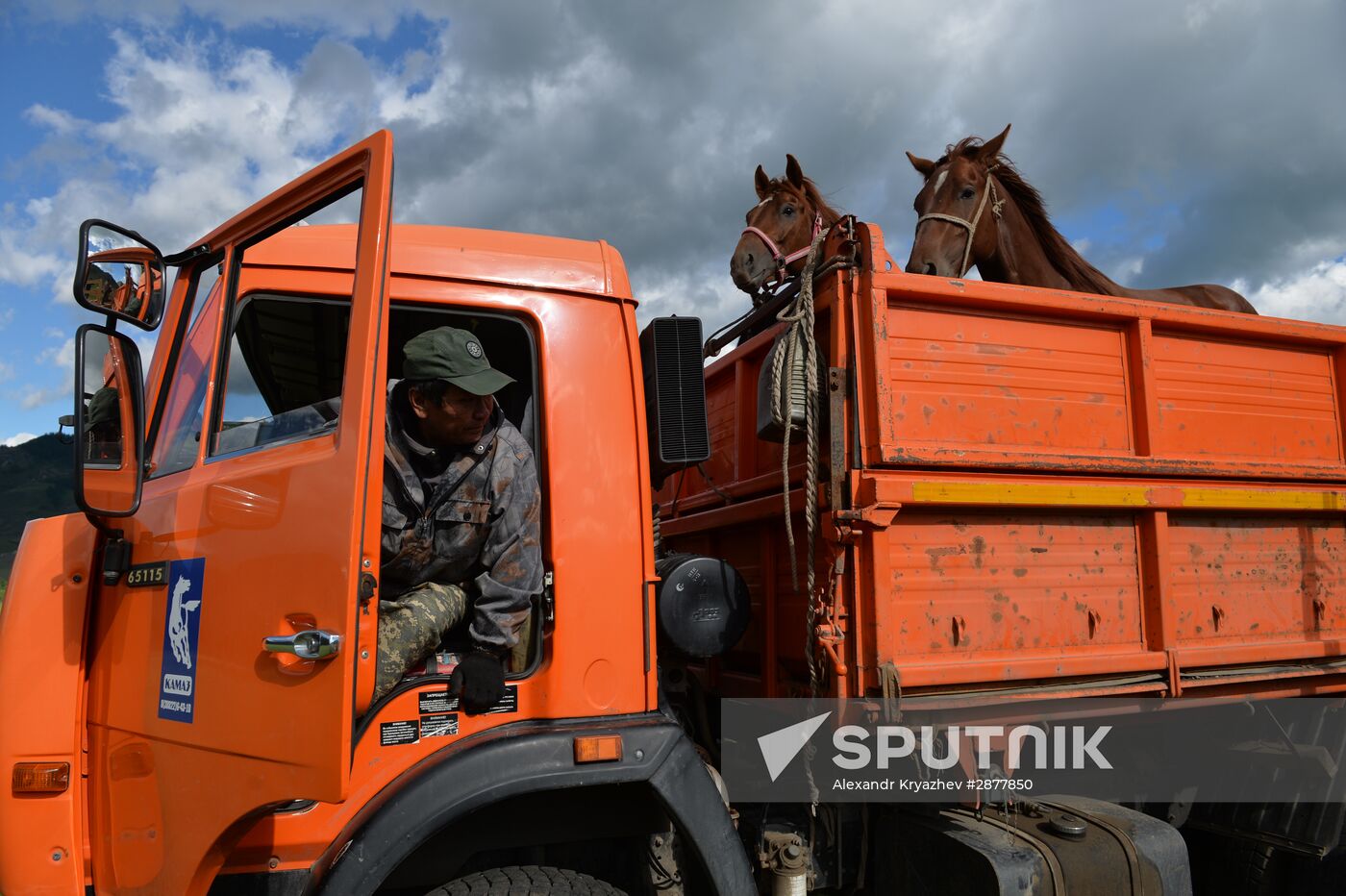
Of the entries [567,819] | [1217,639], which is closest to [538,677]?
[567,819]

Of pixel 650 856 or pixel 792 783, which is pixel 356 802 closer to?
pixel 650 856

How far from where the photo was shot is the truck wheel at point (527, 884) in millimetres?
2078

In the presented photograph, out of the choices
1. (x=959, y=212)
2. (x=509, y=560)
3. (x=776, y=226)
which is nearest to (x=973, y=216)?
(x=959, y=212)

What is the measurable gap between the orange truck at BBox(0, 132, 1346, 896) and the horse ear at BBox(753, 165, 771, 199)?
2839mm

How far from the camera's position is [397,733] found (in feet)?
6.78

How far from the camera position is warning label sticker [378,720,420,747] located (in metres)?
2.05

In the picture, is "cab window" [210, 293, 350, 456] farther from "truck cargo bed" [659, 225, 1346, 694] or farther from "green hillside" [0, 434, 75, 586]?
"green hillside" [0, 434, 75, 586]

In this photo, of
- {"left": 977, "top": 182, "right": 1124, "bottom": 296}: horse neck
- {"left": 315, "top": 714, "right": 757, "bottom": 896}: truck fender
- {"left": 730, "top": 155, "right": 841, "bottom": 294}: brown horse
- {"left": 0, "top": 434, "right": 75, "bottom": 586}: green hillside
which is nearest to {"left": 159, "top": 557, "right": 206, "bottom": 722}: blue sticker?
{"left": 315, "top": 714, "right": 757, "bottom": 896}: truck fender

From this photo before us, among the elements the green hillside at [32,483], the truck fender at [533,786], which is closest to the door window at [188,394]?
the truck fender at [533,786]

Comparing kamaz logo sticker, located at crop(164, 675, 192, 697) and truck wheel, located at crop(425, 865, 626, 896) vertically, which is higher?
kamaz logo sticker, located at crop(164, 675, 192, 697)

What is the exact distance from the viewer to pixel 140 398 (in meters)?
2.09

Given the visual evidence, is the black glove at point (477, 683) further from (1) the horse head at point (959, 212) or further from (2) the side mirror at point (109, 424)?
(1) the horse head at point (959, 212)

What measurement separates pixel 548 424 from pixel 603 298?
0.40 meters

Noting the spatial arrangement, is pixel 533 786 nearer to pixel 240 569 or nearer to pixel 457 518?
pixel 457 518
